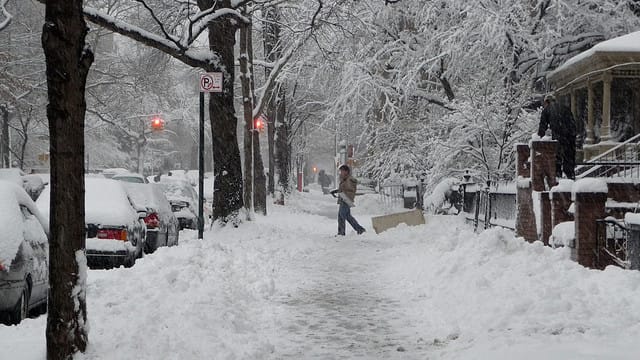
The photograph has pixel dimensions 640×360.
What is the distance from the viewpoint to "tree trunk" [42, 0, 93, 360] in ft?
18.5

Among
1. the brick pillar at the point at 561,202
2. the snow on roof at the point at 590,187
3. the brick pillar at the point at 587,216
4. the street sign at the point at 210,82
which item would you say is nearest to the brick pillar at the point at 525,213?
the brick pillar at the point at 561,202

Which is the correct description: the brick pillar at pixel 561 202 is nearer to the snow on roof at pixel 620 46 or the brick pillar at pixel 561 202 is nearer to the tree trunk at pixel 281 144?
the snow on roof at pixel 620 46

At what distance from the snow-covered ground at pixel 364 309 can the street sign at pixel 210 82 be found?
9.50 feet

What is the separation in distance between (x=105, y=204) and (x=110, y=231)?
697 mm

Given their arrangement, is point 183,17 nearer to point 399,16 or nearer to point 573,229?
point 399,16

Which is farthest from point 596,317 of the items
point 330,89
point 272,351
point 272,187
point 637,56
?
point 272,187

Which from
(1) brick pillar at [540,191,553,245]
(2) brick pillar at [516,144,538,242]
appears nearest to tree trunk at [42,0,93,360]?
(1) brick pillar at [540,191,553,245]

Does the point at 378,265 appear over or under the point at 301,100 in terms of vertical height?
under

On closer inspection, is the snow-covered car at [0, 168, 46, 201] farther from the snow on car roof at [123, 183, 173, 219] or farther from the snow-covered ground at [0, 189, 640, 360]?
the snow-covered ground at [0, 189, 640, 360]

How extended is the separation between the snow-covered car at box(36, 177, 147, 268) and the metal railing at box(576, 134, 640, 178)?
9.35 meters

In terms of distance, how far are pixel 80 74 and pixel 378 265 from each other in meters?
8.88

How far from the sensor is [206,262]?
1055 cm

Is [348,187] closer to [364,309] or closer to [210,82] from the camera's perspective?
[210,82]

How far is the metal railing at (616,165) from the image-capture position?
15.6m
